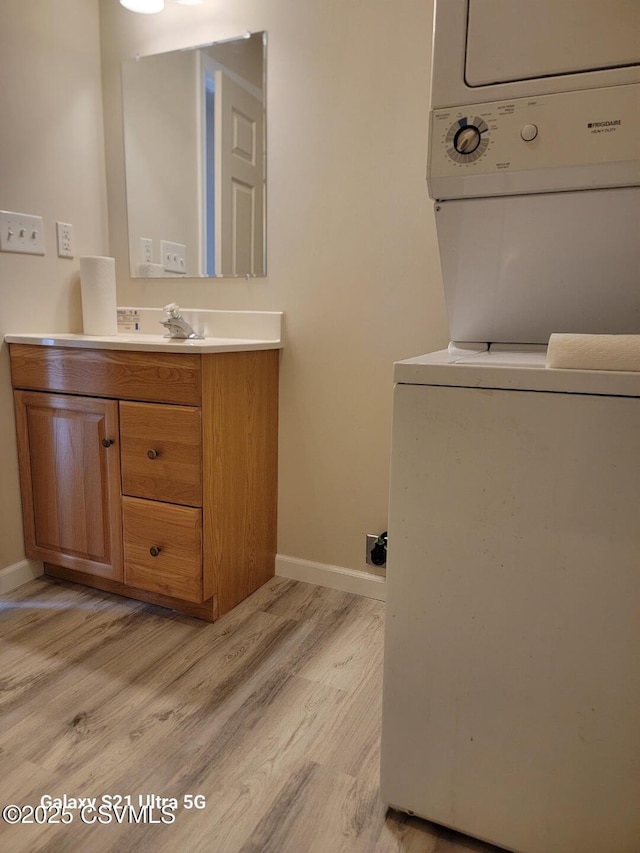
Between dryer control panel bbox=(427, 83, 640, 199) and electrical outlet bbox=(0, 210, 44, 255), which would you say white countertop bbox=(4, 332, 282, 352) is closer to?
electrical outlet bbox=(0, 210, 44, 255)

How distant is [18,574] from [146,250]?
48.1 inches

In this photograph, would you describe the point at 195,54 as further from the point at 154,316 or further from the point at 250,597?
the point at 250,597

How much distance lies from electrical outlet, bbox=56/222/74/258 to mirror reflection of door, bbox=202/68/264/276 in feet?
1.60

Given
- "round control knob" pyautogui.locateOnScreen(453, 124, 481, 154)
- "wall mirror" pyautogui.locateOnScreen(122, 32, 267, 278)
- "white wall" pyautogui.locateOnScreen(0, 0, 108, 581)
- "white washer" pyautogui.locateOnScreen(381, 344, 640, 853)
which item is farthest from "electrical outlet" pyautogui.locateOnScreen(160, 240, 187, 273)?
"white washer" pyautogui.locateOnScreen(381, 344, 640, 853)

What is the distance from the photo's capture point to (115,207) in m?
2.10

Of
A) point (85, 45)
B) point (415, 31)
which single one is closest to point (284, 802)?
point (415, 31)

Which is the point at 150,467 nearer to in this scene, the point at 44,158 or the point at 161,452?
the point at 161,452

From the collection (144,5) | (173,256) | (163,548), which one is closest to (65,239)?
(173,256)

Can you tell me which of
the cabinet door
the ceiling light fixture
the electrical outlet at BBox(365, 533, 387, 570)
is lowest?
the electrical outlet at BBox(365, 533, 387, 570)

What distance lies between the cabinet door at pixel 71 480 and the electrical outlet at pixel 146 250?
638 millimetres

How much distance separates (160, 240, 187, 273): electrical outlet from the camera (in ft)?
6.55

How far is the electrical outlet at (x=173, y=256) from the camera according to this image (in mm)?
1995

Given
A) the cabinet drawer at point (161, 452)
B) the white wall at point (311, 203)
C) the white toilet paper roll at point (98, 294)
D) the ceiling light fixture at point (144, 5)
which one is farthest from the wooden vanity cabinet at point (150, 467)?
the ceiling light fixture at point (144, 5)

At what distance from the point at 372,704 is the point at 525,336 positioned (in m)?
0.93
